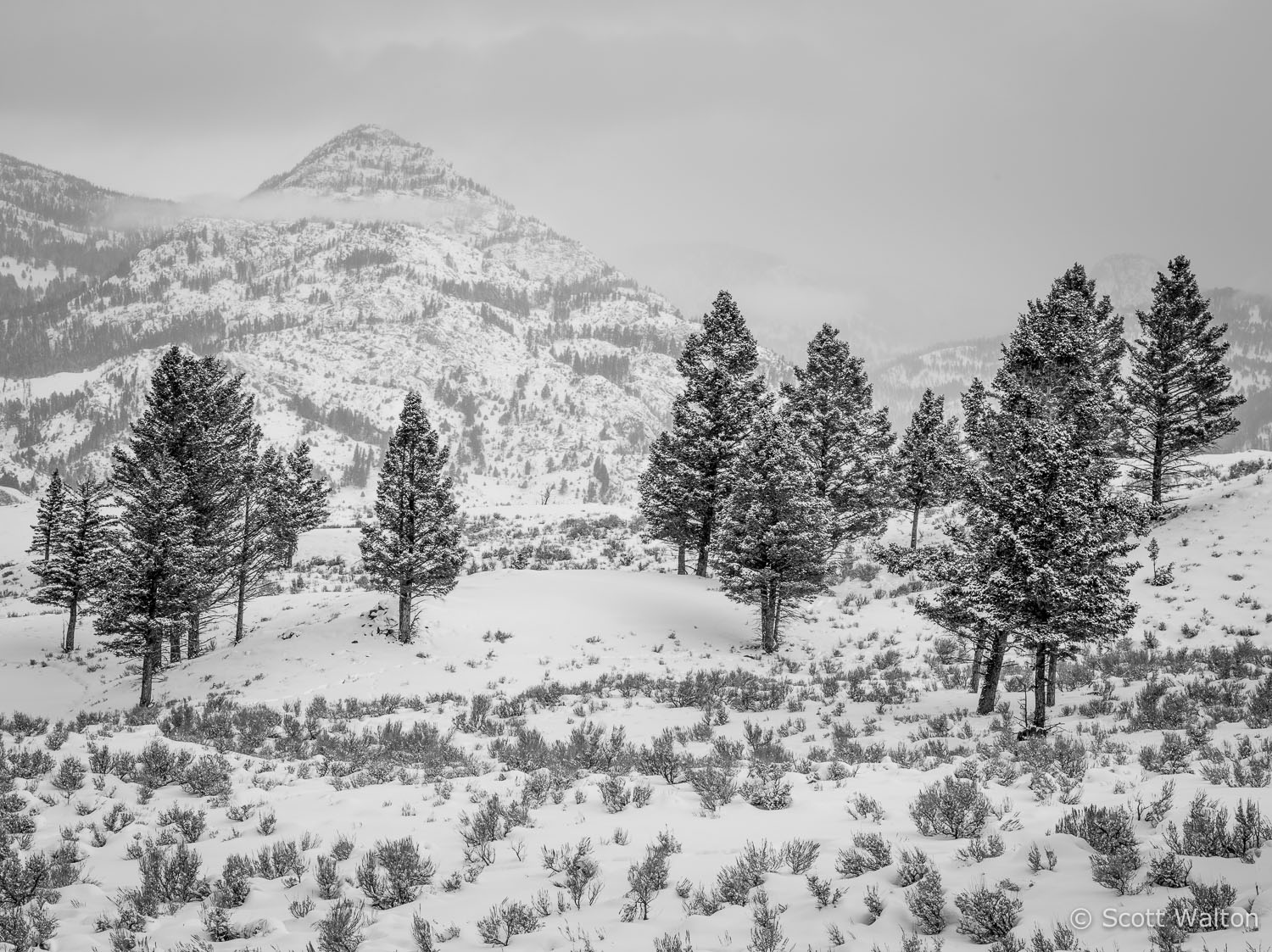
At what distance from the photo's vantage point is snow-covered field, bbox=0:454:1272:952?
5.30 metres

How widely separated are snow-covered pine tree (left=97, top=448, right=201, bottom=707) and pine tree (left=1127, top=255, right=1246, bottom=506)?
40.4m

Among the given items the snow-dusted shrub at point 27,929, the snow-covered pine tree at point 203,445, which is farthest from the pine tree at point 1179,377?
the snow-covered pine tree at point 203,445

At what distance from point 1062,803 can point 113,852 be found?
11032 mm

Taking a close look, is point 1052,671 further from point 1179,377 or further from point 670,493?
point 1179,377

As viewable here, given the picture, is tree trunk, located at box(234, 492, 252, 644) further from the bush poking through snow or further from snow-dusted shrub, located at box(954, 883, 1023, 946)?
snow-dusted shrub, located at box(954, 883, 1023, 946)

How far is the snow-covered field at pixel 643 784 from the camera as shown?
17.4ft

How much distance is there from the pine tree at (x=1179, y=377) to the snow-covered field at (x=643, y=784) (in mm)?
6599

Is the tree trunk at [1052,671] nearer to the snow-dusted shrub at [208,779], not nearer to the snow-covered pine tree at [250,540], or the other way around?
the snow-dusted shrub at [208,779]

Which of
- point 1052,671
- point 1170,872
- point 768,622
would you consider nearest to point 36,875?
point 1170,872

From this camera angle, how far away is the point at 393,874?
6.38 metres

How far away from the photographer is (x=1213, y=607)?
72.1 ft

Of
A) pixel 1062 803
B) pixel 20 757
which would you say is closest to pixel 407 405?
pixel 20 757

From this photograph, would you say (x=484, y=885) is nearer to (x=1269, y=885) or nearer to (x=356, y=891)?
(x=356, y=891)

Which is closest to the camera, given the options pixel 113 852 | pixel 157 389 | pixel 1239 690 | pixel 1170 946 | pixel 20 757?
pixel 1170 946
